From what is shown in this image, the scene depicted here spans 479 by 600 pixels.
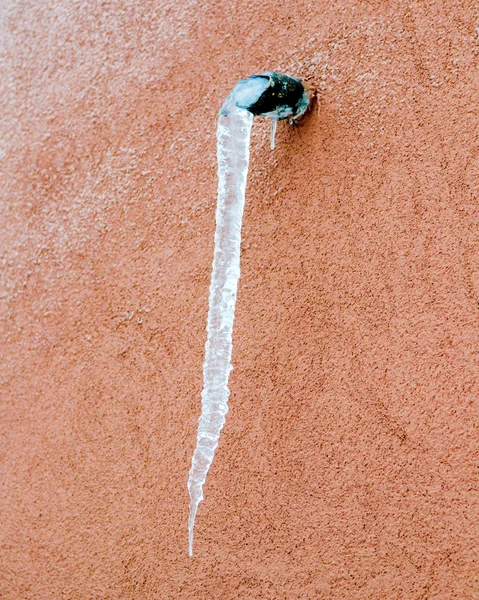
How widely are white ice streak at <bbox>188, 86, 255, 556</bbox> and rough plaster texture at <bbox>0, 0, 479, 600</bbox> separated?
36 millimetres

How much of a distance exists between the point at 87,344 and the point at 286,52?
44.0 inches

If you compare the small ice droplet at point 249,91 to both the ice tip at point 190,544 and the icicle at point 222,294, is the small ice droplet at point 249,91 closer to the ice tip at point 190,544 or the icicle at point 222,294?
the icicle at point 222,294

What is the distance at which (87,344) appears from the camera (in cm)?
222

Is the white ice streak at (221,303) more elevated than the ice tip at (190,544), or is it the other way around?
the white ice streak at (221,303)

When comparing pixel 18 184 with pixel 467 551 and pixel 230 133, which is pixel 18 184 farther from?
pixel 467 551

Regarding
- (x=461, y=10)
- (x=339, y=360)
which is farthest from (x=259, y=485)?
(x=461, y=10)

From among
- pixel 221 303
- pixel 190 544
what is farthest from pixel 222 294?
pixel 190 544

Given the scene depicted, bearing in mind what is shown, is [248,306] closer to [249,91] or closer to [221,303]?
[221,303]

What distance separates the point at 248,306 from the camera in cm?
190

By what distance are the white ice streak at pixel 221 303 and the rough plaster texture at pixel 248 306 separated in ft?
0.12

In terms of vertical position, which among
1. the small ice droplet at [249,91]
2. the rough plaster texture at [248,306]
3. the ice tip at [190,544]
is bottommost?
the ice tip at [190,544]

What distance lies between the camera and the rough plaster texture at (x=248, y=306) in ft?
5.21

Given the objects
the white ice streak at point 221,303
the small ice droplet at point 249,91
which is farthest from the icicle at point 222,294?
the small ice droplet at point 249,91

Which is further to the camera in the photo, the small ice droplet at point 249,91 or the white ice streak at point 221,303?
the white ice streak at point 221,303
